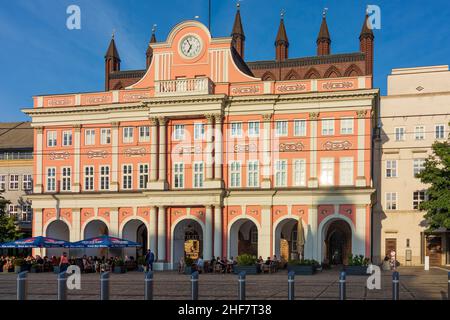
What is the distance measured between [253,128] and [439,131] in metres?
15.7

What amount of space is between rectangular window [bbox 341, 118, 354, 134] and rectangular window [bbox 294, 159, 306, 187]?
11.4 ft

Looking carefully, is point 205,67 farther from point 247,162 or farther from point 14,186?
point 14,186

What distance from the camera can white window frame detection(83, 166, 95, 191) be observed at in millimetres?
52562

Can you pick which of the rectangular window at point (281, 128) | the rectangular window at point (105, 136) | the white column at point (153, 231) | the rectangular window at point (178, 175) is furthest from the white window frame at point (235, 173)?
the rectangular window at point (105, 136)

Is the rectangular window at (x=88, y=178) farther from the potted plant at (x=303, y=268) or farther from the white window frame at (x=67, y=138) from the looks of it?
the potted plant at (x=303, y=268)

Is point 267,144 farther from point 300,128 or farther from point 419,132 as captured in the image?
point 419,132

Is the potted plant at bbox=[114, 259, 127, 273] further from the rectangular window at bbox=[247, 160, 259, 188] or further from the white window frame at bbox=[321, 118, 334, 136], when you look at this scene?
the white window frame at bbox=[321, 118, 334, 136]

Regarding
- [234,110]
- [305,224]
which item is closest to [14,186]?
[234,110]

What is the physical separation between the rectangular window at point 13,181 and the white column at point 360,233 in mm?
33387

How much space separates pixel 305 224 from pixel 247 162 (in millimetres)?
5973

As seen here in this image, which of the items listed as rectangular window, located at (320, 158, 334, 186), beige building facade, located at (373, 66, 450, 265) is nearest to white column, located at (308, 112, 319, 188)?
rectangular window, located at (320, 158, 334, 186)

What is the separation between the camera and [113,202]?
2021 inches

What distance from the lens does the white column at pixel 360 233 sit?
46.0m

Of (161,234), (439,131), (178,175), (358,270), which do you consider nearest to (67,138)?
(178,175)
